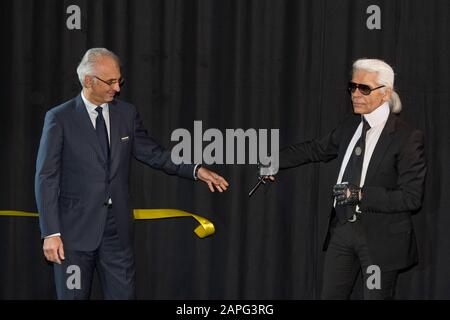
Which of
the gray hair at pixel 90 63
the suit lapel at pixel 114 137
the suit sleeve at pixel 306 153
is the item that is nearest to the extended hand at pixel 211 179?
the suit sleeve at pixel 306 153

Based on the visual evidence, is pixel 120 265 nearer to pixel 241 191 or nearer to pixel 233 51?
pixel 241 191

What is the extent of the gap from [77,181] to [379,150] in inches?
57.1

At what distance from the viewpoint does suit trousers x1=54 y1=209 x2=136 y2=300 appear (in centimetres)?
355

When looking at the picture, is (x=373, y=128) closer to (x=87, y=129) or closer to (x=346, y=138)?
(x=346, y=138)

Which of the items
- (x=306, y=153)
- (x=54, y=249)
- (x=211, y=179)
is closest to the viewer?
(x=54, y=249)

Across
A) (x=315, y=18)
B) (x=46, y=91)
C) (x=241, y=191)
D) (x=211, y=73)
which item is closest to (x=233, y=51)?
(x=211, y=73)

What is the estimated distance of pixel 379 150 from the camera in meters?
3.58

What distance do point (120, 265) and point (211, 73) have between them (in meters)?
1.37

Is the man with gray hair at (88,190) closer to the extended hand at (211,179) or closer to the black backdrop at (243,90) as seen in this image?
the extended hand at (211,179)

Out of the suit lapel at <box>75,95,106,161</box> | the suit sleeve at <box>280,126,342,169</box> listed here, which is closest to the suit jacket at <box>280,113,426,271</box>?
the suit sleeve at <box>280,126,342,169</box>

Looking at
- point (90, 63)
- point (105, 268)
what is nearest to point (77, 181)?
point (105, 268)

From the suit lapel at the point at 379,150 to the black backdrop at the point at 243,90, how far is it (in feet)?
2.76

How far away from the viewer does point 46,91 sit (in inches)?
175
